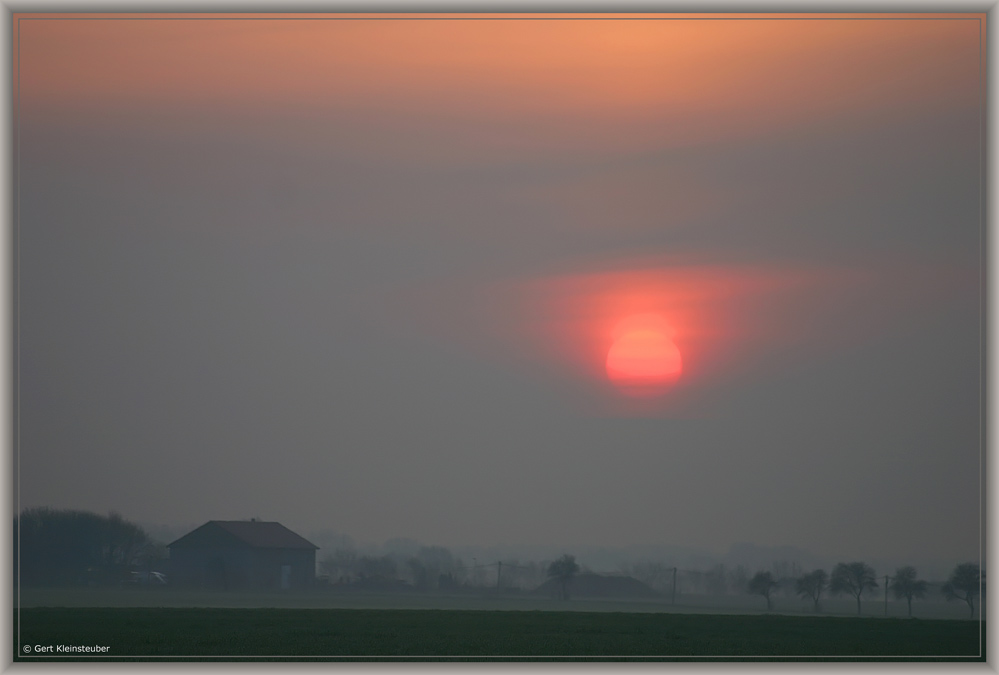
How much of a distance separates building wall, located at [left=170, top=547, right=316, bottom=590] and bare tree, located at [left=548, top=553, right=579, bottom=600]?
11896 millimetres

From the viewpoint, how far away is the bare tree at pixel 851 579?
4012 centimetres

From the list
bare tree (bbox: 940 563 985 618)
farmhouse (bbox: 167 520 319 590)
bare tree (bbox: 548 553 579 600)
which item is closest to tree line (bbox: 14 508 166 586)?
farmhouse (bbox: 167 520 319 590)

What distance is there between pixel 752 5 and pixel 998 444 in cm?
954

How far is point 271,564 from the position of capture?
155 ft

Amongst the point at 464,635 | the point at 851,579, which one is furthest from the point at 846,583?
the point at 464,635

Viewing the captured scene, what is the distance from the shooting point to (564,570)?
46.2 m

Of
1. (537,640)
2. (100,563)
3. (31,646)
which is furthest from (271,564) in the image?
(31,646)

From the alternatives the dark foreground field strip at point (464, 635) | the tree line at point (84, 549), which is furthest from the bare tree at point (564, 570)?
the tree line at point (84, 549)

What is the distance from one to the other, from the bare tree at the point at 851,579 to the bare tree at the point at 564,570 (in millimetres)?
12271

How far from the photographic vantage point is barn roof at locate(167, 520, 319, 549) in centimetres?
4619

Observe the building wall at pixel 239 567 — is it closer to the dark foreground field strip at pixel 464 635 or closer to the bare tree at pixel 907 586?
the dark foreground field strip at pixel 464 635

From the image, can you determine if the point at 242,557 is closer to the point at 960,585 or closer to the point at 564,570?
the point at 564,570

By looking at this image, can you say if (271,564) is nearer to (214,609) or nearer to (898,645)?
(214,609)

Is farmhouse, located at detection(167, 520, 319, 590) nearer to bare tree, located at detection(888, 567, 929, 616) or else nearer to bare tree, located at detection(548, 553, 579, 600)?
bare tree, located at detection(548, 553, 579, 600)
